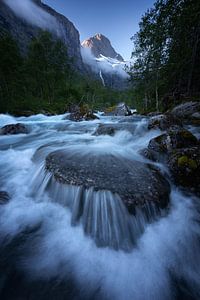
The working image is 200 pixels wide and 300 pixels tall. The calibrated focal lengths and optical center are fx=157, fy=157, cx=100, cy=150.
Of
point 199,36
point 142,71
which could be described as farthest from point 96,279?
point 142,71

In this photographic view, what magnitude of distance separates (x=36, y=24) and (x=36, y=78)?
133499 millimetres

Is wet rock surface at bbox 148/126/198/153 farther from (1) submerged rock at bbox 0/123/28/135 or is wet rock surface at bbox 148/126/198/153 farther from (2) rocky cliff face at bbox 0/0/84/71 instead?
(2) rocky cliff face at bbox 0/0/84/71

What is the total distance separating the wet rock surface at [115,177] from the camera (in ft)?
10.4

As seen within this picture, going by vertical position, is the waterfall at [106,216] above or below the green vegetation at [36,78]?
below

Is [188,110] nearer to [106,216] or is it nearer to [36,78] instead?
[106,216]

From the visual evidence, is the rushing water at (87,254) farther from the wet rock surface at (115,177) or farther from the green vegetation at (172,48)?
the green vegetation at (172,48)

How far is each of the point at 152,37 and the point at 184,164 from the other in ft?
57.1

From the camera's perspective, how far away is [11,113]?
17828 mm

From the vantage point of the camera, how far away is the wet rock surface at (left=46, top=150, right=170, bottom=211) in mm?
3182

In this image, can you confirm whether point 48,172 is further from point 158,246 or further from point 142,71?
point 142,71

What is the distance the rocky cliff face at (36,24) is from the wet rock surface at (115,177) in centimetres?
9211

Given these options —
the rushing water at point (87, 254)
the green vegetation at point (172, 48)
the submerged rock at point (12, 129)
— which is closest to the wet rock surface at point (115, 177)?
the rushing water at point (87, 254)

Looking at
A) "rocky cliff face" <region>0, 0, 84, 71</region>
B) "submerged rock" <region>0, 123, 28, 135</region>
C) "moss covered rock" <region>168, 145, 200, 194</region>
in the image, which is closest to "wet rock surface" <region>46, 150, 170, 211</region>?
"moss covered rock" <region>168, 145, 200, 194</region>

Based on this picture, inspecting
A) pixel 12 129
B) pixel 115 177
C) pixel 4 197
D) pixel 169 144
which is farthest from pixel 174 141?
pixel 12 129
